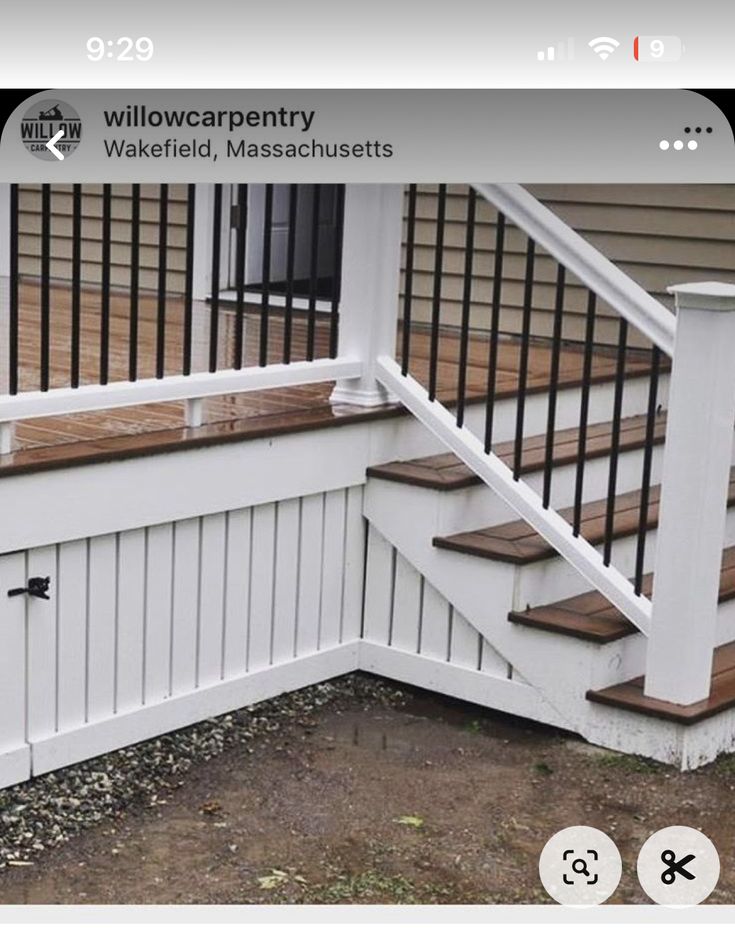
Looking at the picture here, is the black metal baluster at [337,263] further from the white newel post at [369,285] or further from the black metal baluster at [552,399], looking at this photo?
the black metal baluster at [552,399]

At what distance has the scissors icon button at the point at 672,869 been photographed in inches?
103

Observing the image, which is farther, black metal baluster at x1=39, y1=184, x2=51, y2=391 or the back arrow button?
black metal baluster at x1=39, y1=184, x2=51, y2=391

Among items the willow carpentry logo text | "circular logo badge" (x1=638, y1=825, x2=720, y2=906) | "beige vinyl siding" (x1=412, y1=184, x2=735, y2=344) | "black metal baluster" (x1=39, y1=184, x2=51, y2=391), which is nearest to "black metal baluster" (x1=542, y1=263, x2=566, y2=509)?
"black metal baluster" (x1=39, y1=184, x2=51, y2=391)

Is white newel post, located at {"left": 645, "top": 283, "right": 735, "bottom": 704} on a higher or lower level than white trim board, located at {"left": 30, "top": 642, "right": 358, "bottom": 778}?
higher

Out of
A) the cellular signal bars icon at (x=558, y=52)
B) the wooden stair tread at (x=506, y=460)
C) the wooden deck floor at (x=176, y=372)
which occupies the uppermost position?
the cellular signal bars icon at (x=558, y=52)

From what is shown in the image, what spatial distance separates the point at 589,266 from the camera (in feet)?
12.5

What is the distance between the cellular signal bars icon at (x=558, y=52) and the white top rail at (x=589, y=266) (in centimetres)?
163

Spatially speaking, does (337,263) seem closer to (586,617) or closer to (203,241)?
(586,617)

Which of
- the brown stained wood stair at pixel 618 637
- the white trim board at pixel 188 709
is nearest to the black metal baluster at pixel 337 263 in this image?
the white trim board at pixel 188 709

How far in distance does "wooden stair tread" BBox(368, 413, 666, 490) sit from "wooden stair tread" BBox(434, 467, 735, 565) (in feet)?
0.41

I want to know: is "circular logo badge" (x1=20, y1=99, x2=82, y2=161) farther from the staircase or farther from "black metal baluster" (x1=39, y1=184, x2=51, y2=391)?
the staircase

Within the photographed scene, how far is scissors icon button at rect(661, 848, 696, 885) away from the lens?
8.55 feet

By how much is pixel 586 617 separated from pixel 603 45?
6.84 ft
